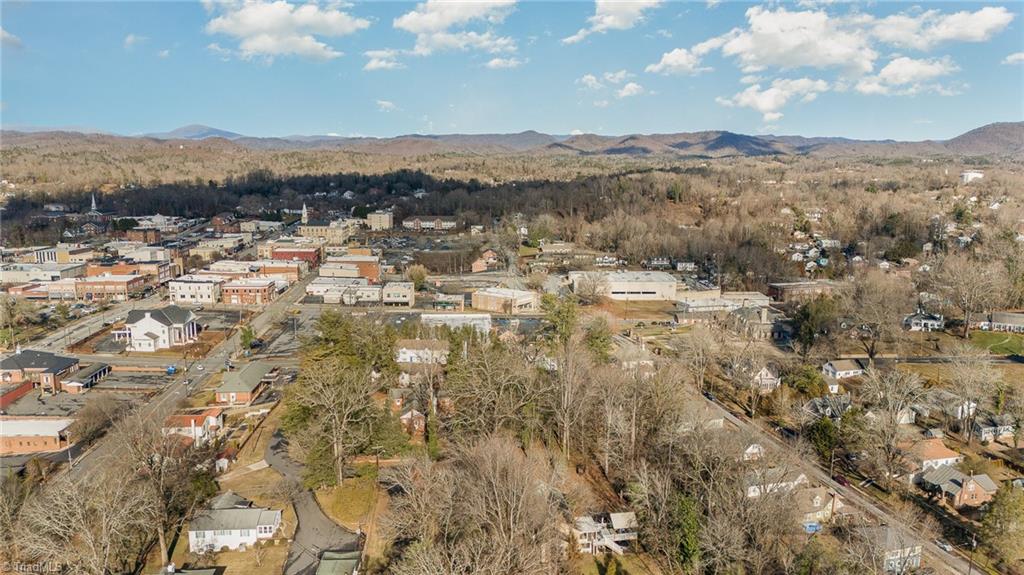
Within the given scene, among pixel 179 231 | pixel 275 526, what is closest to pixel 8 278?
pixel 179 231

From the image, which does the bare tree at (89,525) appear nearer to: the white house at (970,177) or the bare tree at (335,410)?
the bare tree at (335,410)

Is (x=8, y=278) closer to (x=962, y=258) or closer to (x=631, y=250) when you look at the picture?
(x=631, y=250)

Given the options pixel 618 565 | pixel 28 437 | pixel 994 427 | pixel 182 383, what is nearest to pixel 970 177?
pixel 994 427

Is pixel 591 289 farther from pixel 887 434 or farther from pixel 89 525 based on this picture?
pixel 89 525

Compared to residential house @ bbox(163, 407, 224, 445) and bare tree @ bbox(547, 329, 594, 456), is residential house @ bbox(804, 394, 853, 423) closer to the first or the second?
bare tree @ bbox(547, 329, 594, 456)

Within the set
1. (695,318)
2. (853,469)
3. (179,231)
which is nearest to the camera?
(853,469)

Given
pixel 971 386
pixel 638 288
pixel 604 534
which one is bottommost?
pixel 604 534
